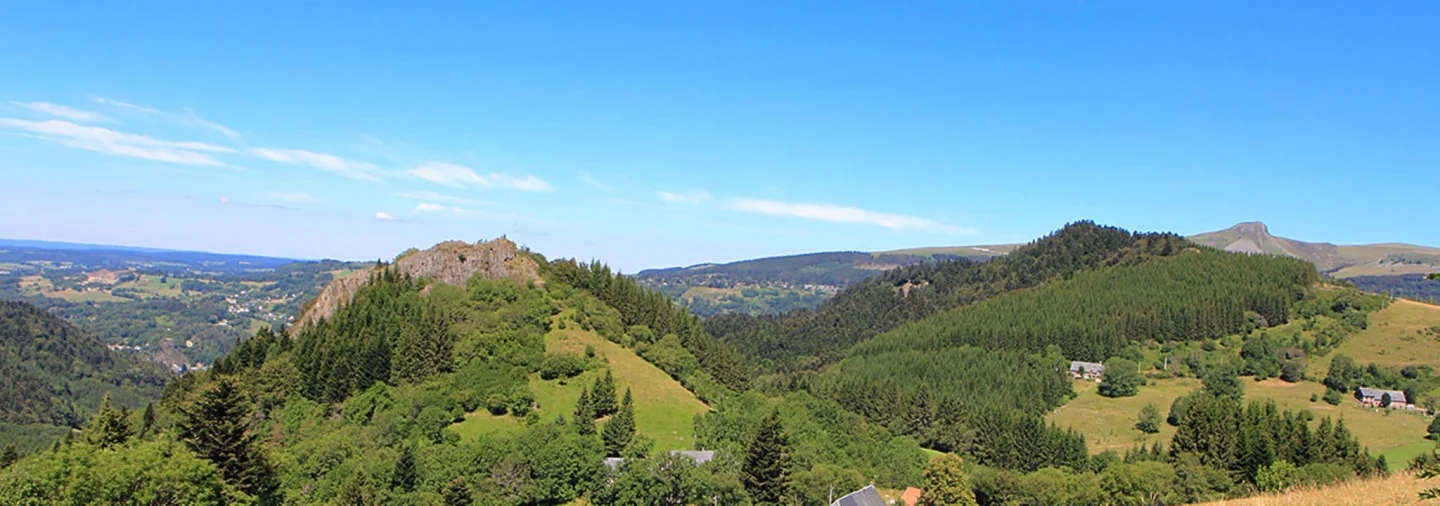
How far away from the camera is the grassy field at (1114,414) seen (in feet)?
427

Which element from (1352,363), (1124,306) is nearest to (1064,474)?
(1352,363)

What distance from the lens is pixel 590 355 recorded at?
96375mm

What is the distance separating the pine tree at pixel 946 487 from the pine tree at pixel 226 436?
2022 inches

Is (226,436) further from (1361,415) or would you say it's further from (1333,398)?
(1333,398)

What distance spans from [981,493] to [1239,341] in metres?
114

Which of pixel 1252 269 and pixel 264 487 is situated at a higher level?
pixel 1252 269

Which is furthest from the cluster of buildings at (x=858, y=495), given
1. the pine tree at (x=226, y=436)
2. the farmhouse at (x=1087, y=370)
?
the farmhouse at (x=1087, y=370)

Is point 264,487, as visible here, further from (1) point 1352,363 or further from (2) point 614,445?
(1) point 1352,363

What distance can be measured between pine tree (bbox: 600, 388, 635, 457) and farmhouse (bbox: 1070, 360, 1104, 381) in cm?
11761

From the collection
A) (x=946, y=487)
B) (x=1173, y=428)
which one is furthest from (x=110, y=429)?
(x=1173, y=428)

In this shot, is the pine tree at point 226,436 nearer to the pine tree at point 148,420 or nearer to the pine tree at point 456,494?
the pine tree at point 456,494

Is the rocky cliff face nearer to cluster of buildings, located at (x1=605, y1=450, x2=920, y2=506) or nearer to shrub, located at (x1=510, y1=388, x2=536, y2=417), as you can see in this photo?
shrub, located at (x1=510, y1=388, x2=536, y2=417)

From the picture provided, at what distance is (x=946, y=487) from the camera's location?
74.3m

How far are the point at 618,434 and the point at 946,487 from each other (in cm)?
2917
